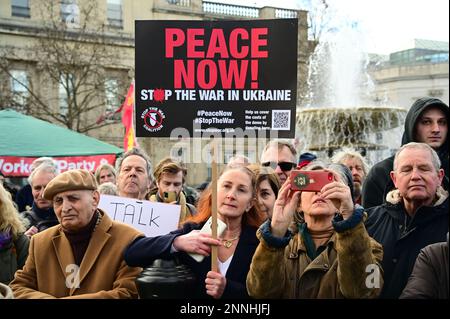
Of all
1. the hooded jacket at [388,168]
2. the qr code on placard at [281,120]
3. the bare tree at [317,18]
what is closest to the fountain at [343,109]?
the bare tree at [317,18]

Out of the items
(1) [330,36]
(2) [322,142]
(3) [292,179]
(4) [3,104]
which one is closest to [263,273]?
(3) [292,179]

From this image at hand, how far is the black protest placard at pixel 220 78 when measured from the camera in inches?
136

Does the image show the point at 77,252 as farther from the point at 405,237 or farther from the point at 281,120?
the point at 405,237

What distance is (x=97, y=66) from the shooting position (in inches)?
903

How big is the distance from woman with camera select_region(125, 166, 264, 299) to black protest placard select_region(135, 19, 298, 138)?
345 mm

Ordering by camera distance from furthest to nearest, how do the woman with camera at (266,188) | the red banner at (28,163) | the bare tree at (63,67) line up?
the bare tree at (63,67), the red banner at (28,163), the woman with camera at (266,188)

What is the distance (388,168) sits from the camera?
4305 millimetres

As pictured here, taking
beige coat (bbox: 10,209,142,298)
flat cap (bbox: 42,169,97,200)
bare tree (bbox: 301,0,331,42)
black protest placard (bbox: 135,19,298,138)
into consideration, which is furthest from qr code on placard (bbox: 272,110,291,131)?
bare tree (bbox: 301,0,331,42)

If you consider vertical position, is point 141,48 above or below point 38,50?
below

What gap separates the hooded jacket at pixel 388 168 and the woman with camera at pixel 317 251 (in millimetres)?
1036

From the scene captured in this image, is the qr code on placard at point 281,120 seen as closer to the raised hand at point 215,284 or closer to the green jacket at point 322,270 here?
the green jacket at point 322,270

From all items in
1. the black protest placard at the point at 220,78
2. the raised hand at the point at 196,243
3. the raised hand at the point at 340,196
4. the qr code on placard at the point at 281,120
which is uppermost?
the black protest placard at the point at 220,78
